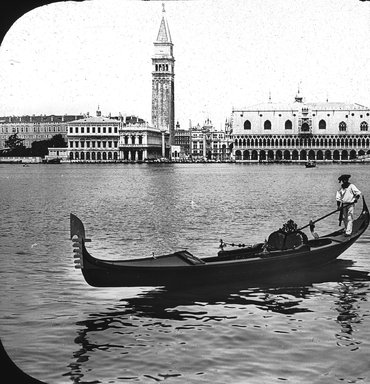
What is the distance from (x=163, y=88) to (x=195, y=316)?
124 metres

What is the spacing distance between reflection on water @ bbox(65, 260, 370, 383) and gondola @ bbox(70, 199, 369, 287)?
263 millimetres

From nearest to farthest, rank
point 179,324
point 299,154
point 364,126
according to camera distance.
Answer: point 179,324
point 364,126
point 299,154

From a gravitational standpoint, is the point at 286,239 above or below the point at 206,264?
above

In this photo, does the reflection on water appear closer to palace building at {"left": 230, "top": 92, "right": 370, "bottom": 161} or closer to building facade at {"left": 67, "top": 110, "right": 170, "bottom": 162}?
palace building at {"left": 230, "top": 92, "right": 370, "bottom": 161}

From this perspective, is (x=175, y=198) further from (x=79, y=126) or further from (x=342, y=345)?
(x=79, y=126)

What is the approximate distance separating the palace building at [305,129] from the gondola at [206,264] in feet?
364

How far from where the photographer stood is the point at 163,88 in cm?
13375

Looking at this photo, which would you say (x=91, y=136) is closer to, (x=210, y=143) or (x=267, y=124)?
(x=267, y=124)

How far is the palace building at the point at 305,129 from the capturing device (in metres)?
123

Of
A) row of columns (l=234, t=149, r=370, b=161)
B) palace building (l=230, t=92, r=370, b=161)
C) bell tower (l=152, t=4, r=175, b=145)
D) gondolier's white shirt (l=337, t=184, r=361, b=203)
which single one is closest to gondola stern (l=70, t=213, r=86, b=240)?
gondolier's white shirt (l=337, t=184, r=361, b=203)

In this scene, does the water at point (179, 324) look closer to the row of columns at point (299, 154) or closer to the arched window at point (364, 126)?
the arched window at point (364, 126)

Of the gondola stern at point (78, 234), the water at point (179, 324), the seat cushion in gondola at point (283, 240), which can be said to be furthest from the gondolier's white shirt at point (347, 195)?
the gondola stern at point (78, 234)

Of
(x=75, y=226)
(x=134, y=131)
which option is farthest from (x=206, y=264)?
(x=134, y=131)

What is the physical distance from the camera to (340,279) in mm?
13914
